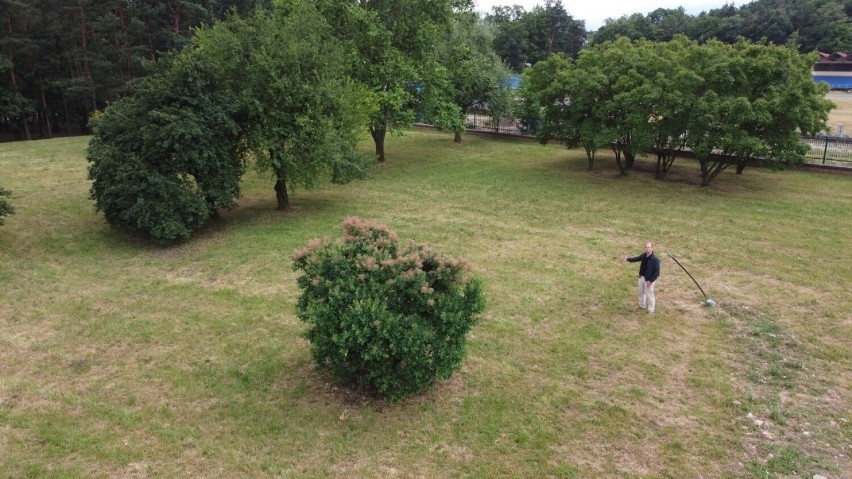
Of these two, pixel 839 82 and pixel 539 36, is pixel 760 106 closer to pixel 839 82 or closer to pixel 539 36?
pixel 839 82

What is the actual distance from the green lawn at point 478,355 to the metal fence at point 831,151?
225 inches

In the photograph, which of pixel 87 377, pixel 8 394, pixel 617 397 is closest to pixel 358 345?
pixel 617 397

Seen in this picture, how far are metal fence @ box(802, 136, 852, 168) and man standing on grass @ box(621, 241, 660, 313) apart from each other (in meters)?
16.3

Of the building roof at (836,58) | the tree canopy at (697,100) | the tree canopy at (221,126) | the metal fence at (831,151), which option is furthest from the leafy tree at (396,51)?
the building roof at (836,58)

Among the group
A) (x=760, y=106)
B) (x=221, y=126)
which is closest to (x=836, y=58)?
(x=760, y=106)

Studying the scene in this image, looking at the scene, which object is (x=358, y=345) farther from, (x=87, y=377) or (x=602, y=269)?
(x=602, y=269)

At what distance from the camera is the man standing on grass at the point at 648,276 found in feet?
34.3

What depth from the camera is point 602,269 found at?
12906 millimetres

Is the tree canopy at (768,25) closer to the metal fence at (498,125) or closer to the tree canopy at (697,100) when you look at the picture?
the metal fence at (498,125)

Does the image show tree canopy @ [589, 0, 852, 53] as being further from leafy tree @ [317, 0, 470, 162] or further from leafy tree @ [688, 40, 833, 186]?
leafy tree @ [688, 40, 833, 186]

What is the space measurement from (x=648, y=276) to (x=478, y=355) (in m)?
3.93

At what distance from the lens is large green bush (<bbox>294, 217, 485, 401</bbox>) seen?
22.9ft

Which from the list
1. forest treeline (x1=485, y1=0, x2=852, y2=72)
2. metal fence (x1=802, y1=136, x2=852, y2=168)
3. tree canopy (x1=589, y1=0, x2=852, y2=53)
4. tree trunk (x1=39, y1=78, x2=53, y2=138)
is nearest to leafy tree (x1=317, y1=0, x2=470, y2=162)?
metal fence (x1=802, y1=136, x2=852, y2=168)

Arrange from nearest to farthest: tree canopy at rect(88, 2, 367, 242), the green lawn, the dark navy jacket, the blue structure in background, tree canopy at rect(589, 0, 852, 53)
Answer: the green lawn
the dark navy jacket
tree canopy at rect(88, 2, 367, 242)
the blue structure in background
tree canopy at rect(589, 0, 852, 53)
